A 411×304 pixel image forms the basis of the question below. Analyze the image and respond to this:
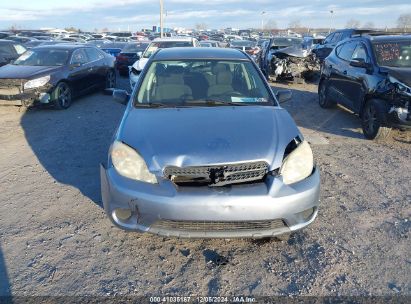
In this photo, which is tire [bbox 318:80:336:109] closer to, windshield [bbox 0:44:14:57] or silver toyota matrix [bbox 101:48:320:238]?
silver toyota matrix [bbox 101:48:320:238]

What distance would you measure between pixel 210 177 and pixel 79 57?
26.9 feet

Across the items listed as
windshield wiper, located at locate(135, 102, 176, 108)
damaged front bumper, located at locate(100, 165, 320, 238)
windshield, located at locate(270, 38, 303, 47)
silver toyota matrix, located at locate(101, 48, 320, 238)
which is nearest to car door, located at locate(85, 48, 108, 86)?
windshield wiper, located at locate(135, 102, 176, 108)

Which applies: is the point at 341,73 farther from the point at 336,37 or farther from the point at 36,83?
the point at 336,37

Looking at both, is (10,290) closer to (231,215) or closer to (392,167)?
(231,215)

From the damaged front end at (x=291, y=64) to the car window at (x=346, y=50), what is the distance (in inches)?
173

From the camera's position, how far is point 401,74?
5578 millimetres

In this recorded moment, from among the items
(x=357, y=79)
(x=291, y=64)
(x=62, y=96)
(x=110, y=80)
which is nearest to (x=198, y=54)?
(x=357, y=79)

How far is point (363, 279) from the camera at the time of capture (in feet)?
8.69

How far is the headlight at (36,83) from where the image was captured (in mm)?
7962

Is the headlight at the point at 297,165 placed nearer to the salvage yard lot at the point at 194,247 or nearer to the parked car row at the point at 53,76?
the salvage yard lot at the point at 194,247

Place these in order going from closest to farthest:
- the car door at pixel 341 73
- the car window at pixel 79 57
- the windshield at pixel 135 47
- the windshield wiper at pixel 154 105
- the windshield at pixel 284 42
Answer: the windshield wiper at pixel 154 105
the car door at pixel 341 73
the car window at pixel 79 57
the windshield at pixel 135 47
the windshield at pixel 284 42

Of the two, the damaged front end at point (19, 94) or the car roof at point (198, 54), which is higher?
the car roof at point (198, 54)

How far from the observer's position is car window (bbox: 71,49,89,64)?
367 inches

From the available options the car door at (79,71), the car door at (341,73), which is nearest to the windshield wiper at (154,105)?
the car door at (341,73)
